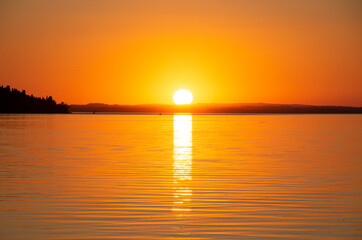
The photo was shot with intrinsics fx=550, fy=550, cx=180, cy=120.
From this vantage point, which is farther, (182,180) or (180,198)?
(182,180)

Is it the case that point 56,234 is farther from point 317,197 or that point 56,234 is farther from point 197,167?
point 197,167

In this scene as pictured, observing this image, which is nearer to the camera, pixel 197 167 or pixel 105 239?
pixel 105 239

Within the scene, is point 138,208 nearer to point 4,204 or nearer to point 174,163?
point 4,204

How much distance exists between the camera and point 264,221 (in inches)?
653

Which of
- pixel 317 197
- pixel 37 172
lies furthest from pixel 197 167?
pixel 317 197

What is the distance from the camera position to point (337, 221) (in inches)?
659

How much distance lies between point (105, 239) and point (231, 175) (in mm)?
14222

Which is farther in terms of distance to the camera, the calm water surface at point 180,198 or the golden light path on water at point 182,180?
the golden light path on water at point 182,180

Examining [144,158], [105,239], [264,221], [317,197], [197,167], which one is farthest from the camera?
[144,158]

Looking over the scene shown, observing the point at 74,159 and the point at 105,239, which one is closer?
the point at 105,239

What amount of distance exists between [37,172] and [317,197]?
1516 cm

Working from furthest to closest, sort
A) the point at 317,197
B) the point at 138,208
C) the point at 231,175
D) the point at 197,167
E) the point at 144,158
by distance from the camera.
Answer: the point at 144,158
the point at 197,167
the point at 231,175
the point at 317,197
the point at 138,208

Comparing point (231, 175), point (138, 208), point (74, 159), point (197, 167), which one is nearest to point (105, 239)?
point (138, 208)

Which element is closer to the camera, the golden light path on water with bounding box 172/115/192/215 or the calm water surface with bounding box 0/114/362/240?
the calm water surface with bounding box 0/114/362/240
